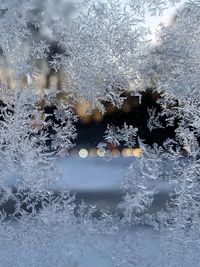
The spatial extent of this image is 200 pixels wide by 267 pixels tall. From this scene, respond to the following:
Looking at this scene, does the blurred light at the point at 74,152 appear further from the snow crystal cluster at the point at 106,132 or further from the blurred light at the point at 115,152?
the blurred light at the point at 115,152

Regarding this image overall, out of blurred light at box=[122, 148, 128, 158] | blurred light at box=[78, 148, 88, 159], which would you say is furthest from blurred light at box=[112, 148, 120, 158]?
blurred light at box=[78, 148, 88, 159]

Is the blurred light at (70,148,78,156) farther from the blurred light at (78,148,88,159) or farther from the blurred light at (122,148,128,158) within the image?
the blurred light at (122,148,128,158)

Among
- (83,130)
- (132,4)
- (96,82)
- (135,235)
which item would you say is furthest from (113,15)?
(135,235)

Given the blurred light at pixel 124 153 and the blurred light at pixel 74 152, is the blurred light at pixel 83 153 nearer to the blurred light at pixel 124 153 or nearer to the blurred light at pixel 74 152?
the blurred light at pixel 74 152

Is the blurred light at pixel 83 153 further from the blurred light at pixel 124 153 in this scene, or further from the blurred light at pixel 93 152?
the blurred light at pixel 124 153

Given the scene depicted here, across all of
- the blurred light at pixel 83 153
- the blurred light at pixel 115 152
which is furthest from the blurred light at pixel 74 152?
the blurred light at pixel 115 152

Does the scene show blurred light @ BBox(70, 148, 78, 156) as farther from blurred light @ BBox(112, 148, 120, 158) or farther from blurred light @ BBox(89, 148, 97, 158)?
blurred light @ BBox(112, 148, 120, 158)

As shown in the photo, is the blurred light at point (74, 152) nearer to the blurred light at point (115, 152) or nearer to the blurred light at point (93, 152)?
the blurred light at point (93, 152)

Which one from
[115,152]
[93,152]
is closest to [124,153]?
[115,152]

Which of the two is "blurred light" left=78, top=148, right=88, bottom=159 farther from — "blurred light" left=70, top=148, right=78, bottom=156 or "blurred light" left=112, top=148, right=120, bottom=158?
"blurred light" left=112, top=148, right=120, bottom=158

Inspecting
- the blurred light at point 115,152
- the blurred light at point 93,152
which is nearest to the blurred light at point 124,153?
the blurred light at point 115,152

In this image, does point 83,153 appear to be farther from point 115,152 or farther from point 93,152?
point 115,152
